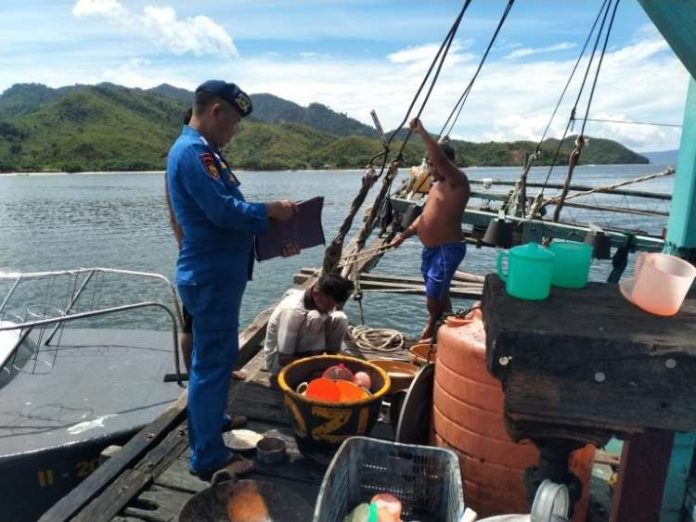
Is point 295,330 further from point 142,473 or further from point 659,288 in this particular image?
point 659,288

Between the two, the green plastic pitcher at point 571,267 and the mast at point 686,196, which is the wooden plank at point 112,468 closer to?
the green plastic pitcher at point 571,267

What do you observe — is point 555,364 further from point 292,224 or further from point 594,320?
point 292,224

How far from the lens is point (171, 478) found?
325 cm

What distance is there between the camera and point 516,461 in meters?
2.71

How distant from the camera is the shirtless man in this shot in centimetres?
557

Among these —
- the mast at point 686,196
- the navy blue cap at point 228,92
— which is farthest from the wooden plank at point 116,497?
the mast at point 686,196

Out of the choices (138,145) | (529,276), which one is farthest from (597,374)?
(138,145)

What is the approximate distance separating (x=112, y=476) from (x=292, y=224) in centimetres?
183

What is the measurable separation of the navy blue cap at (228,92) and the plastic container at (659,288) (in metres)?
2.30

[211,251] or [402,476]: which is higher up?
[211,251]

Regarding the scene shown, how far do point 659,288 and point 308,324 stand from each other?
9.91 ft

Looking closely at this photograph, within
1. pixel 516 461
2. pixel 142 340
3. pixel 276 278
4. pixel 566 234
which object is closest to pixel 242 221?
pixel 516 461

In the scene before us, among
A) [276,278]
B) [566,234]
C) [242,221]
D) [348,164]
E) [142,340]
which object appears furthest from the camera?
[348,164]

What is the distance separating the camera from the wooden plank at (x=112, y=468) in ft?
9.63
